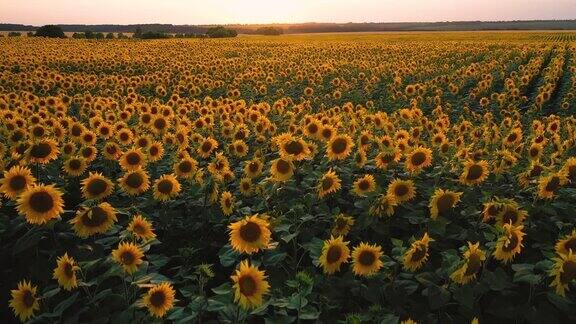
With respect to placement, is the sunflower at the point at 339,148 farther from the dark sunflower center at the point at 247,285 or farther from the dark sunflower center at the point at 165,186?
the dark sunflower center at the point at 247,285

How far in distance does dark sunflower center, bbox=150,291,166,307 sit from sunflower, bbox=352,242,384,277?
145cm

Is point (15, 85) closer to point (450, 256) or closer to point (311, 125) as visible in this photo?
point (311, 125)

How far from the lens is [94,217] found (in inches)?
161

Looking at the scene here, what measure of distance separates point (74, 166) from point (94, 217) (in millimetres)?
1962

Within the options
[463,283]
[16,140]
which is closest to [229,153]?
[16,140]

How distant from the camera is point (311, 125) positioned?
699cm

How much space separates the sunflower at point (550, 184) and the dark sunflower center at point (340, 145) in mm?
2169

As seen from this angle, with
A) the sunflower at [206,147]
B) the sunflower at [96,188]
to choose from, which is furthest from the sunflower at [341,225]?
the sunflower at [206,147]

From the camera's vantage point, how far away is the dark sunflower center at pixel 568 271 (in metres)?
3.31

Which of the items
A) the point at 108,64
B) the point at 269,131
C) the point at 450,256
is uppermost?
the point at 450,256

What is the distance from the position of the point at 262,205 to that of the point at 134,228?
4.69 ft

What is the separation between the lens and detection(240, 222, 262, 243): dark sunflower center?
3740 millimetres

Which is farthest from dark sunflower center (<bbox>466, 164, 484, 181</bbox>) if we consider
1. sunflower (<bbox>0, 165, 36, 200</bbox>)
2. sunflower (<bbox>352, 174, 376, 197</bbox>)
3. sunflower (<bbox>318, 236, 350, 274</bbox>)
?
sunflower (<bbox>0, 165, 36, 200</bbox>)

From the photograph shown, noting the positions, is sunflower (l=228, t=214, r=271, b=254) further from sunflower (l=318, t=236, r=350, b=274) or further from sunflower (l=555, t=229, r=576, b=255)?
sunflower (l=555, t=229, r=576, b=255)
